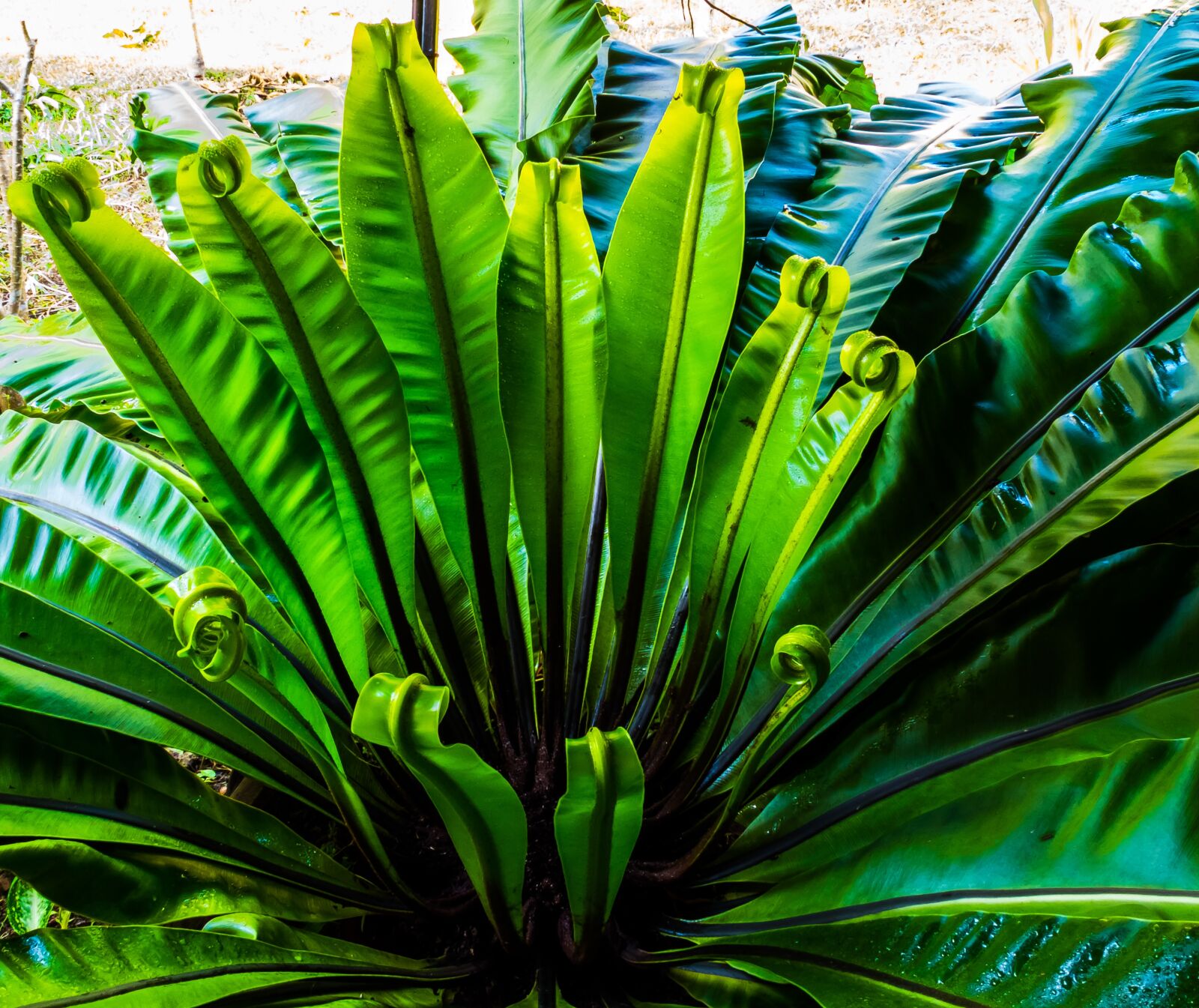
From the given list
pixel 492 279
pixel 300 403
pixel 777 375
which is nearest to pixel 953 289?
pixel 777 375

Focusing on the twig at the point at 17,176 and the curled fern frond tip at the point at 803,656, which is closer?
the curled fern frond tip at the point at 803,656

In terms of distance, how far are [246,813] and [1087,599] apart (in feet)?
1.69

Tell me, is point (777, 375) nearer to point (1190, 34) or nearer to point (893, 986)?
point (893, 986)

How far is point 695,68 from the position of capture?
49cm

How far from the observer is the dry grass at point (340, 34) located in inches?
117

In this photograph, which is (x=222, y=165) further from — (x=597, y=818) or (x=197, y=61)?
(x=197, y=61)

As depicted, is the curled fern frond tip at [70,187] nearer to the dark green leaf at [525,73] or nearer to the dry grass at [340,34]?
the dark green leaf at [525,73]

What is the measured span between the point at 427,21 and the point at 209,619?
24.9 inches

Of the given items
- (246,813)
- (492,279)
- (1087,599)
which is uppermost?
(492,279)

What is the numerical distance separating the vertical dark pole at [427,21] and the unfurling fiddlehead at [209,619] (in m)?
0.58

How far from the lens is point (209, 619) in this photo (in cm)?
36

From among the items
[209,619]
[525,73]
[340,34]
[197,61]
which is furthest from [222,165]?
[340,34]

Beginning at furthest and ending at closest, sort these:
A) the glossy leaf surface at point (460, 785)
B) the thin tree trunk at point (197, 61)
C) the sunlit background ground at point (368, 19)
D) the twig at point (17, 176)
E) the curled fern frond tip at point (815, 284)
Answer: the sunlit background ground at point (368, 19), the thin tree trunk at point (197, 61), the twig at point (17, 176), the curled fern frond tip at point (815, 284), the glossy leaf surface at point (460, 785)

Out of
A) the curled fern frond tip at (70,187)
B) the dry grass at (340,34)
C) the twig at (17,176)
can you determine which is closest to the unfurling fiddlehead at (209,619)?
the curled fern frond tip at (70,187)
